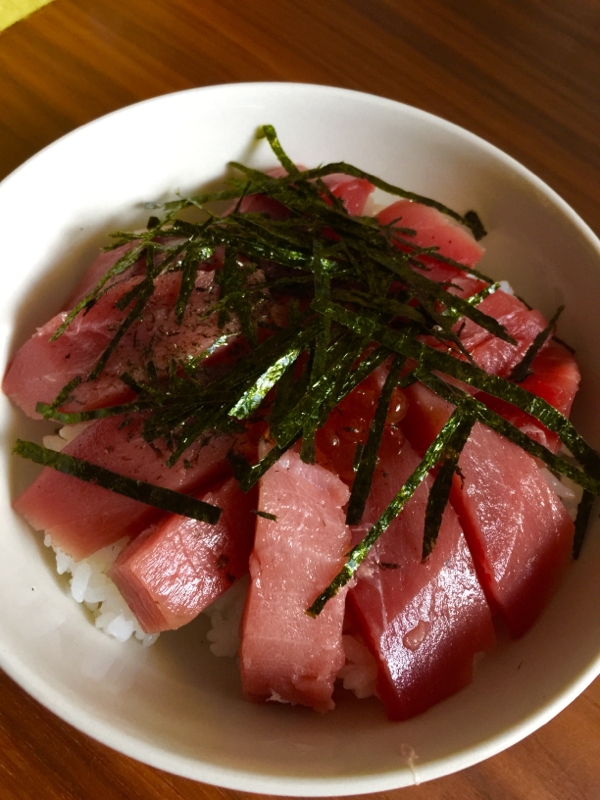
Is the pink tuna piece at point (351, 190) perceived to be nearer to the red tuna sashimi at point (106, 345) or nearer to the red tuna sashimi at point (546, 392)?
the red tuna sashimi at point (106, 345)

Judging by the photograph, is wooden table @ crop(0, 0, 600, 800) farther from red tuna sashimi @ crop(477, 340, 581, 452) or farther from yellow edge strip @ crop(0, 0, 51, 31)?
red tuna sashimi @ crop(477, 340, 581, 452)

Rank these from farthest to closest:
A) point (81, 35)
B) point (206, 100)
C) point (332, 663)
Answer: point (81, 35)
point (206, 100)
point (332, 663)

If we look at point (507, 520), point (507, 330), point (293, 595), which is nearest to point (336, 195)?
point (507, 330)

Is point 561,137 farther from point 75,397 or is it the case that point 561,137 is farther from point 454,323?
point 75,397

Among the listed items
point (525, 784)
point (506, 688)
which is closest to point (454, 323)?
point (506, 688)

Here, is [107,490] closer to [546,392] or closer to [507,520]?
[507,520]

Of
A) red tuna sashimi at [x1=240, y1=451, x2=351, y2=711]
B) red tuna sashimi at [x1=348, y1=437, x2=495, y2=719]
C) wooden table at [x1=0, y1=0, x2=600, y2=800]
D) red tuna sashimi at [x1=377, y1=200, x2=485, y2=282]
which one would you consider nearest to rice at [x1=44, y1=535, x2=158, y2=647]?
red tuna sashimi at [x1=240, y1=451, x2=351, y2=711]
